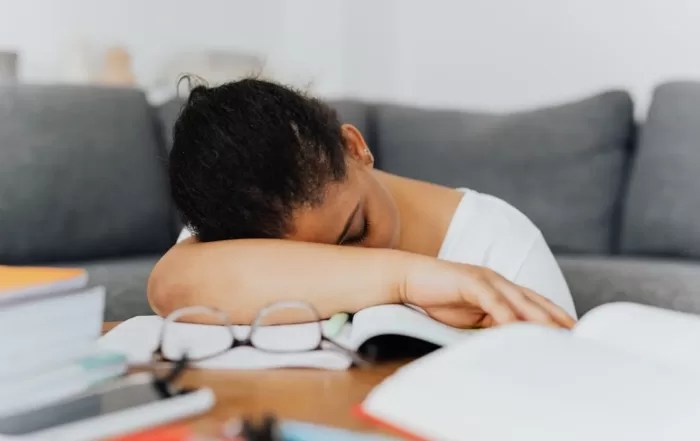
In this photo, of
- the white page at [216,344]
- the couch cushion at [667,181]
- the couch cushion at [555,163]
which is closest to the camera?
the white page at [216,344]

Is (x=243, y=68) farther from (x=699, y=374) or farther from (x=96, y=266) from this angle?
(x=699, y=374)

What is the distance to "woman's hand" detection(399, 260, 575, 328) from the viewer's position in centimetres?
63

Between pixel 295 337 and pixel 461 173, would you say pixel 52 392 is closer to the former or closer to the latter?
pixel 295 337

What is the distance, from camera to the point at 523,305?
63 cm

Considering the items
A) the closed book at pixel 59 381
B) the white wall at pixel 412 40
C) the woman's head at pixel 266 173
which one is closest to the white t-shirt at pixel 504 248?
the woman's head at pixel 266 173

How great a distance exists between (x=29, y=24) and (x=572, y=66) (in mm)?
1506

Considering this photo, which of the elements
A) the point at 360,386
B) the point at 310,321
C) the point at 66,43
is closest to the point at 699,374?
the point at 360,386

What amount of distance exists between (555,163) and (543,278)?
96cm

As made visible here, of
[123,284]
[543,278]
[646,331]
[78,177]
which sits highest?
[646,331]

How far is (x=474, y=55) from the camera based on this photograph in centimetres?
230

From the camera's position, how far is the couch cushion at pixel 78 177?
166 cm

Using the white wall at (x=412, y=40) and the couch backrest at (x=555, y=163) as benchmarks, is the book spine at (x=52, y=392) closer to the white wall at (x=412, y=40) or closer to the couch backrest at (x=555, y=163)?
the couch backrest at (x=555, y=163)

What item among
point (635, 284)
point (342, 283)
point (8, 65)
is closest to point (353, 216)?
point (342, 283)

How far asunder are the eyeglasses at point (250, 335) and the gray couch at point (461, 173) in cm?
A: 87
